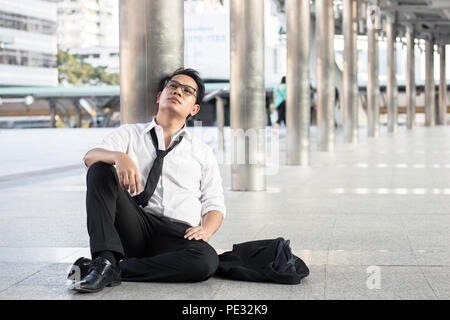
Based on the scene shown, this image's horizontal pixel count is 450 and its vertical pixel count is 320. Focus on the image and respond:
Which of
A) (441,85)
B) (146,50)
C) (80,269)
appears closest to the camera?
(80,269)

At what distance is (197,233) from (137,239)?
1.23 ft

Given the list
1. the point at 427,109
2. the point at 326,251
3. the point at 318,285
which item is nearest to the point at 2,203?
the point at 326,251

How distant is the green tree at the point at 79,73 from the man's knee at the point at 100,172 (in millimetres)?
97720

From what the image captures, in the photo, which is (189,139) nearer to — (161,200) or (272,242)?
(161,200)

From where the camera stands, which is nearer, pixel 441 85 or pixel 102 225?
pixel 102 225

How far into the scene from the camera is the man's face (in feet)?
16.7

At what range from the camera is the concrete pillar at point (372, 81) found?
117ft

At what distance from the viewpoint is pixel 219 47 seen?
8425 centimetres

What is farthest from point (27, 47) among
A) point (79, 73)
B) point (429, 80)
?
point (429, 80)

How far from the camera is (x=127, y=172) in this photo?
4574mm

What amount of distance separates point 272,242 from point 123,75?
2204 millimetres

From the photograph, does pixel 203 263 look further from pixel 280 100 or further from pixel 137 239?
pixel 280 100

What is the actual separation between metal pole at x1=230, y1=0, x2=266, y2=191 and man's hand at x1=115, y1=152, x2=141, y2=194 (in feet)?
23.5

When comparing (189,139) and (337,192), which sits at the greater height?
(189,139)
